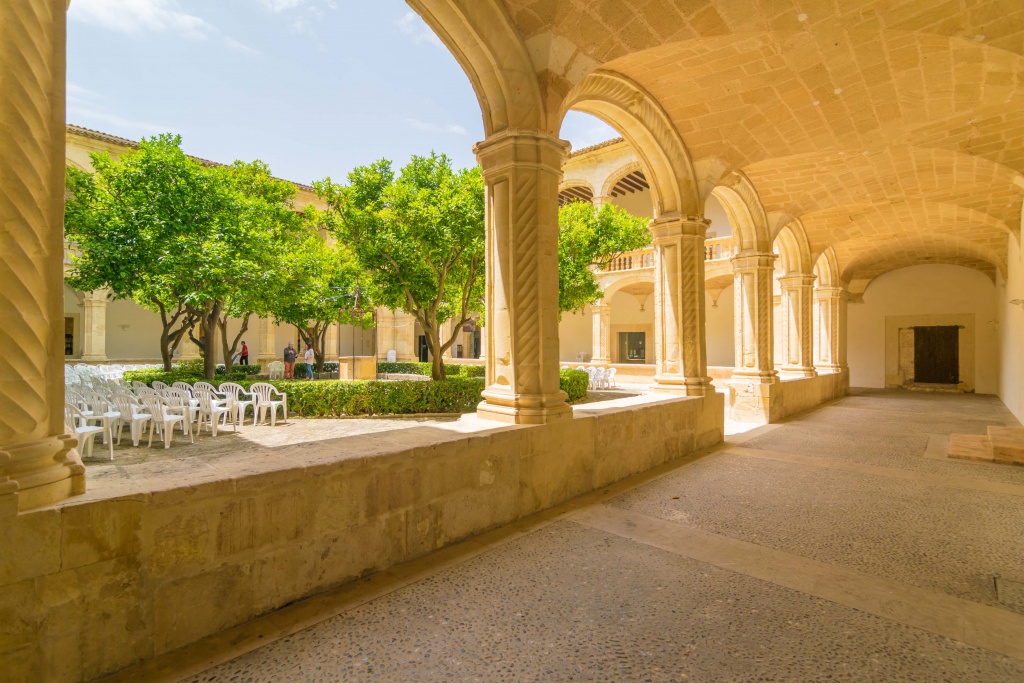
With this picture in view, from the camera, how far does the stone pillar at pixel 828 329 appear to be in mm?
13469

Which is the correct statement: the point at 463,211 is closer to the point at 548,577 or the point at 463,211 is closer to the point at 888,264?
the point at 548,577

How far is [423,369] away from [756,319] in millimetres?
10382

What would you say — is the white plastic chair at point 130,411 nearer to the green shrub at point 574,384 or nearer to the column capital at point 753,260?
the green shrub at point 574,384

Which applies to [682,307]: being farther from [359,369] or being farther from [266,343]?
[266,343]

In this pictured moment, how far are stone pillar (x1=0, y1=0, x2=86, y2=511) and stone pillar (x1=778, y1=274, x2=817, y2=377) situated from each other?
12.2m

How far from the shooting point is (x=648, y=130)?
226 inches

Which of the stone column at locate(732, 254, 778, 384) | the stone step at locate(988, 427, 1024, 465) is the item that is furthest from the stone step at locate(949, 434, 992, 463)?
the stone column at locate(732, 254, 778, 384)

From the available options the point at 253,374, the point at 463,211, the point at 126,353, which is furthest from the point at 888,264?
the point at 126,353

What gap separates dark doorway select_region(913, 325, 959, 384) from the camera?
15211 millimetres

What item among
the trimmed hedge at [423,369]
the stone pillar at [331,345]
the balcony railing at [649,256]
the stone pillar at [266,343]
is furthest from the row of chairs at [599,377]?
the stone pillar at [266,343]

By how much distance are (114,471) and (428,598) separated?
5.29 feet

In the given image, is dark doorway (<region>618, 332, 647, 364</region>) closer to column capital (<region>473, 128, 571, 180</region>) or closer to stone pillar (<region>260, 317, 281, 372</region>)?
stone pillar (<region>260, 317, 281, 372</region>)

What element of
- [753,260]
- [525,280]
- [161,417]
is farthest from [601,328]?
[525,280]

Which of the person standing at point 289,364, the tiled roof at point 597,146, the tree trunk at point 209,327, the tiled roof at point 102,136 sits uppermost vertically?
the tiled roof at point 597,146
